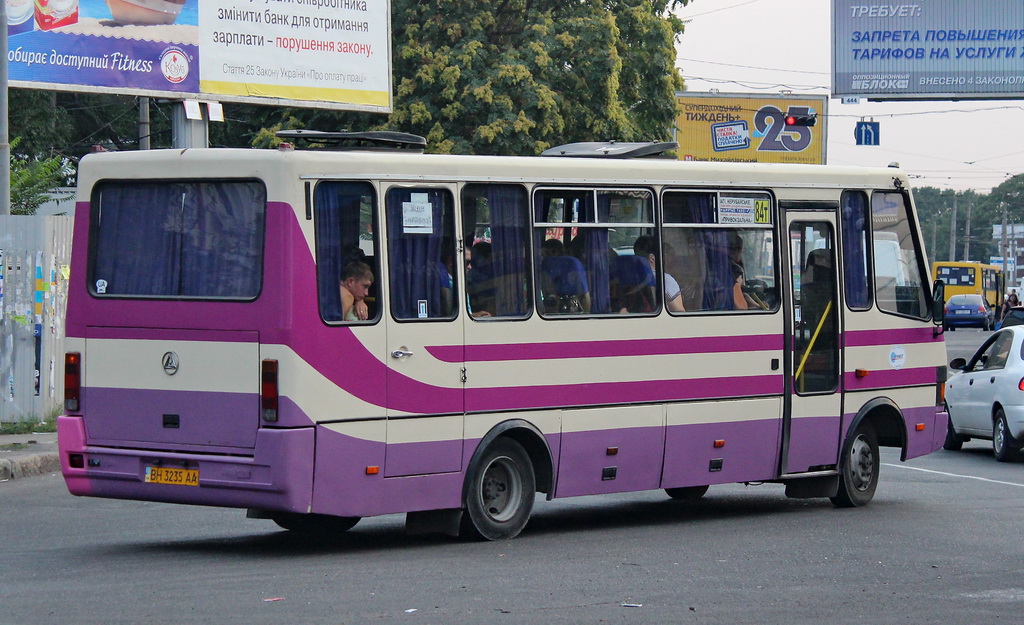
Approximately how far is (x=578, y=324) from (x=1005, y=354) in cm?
958

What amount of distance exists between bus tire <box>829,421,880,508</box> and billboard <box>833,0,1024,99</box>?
30390 millimetres

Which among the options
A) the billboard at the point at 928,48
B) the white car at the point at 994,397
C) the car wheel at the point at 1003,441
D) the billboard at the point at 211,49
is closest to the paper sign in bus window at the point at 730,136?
the billboard at the point at 928,48

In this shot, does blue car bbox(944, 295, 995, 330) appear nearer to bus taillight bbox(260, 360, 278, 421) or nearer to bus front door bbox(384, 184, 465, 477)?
bus front door bbox(384, 184, 465, 477)

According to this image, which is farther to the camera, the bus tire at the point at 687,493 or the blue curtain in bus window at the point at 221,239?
the bus tire at the point at 687,493

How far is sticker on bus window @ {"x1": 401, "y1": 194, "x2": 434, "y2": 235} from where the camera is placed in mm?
10508

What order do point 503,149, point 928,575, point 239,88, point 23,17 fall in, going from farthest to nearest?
1. point 503,149
2. point 239,88
3. point 23,17
4. point 928,575

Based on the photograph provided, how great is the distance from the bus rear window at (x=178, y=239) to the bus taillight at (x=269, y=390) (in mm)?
491

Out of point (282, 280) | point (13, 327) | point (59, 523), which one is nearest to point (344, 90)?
point (13, 327)

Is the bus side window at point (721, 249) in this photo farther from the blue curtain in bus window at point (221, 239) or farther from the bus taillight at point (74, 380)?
the bus taillight at point (74, 380)

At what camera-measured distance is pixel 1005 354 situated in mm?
19156

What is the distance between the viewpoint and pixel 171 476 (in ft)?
33.2

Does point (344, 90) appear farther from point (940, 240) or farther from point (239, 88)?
point (940, 240)

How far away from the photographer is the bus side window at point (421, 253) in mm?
10414

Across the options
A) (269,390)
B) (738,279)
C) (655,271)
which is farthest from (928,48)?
(269,390)
